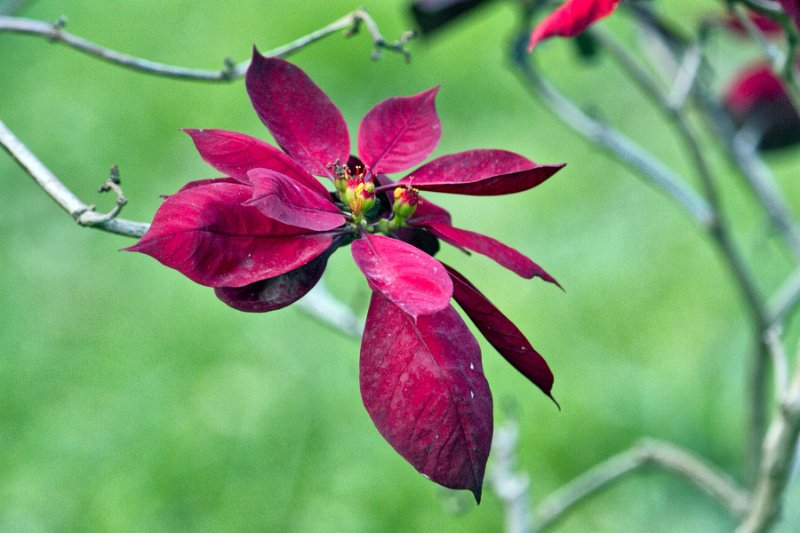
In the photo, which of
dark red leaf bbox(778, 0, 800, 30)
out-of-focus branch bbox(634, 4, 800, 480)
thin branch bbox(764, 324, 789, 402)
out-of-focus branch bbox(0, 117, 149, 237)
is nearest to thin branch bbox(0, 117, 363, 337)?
out-of-focus branch bbox(0, 117, 149, 237)

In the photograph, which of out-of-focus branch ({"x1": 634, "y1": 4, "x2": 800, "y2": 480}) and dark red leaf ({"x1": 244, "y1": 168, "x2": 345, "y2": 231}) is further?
out-of-focus branch ({"x1": 634, "y1": 4, "x2": 800, "y2": 480})

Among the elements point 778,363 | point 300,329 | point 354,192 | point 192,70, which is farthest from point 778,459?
point 300,329

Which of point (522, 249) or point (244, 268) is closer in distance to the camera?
point (244, 268)

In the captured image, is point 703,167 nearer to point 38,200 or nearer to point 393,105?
point 393,105

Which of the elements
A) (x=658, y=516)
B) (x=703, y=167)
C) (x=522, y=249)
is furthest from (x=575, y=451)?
(x=703, y=167)

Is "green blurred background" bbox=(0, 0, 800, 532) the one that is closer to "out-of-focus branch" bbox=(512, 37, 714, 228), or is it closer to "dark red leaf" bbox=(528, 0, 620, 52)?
"out-of-focus branch" bbox=(512, 37, 714, 228)

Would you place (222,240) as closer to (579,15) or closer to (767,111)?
(579,15)
